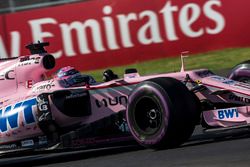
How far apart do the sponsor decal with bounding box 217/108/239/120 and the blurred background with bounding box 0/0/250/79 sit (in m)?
8.29

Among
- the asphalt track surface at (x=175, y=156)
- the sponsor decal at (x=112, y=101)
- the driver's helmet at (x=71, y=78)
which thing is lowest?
the asphalt track surface at (x=175, y=156)

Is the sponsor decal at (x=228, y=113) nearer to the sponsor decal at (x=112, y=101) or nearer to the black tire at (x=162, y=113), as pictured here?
the black tire at (x=162, y=113)

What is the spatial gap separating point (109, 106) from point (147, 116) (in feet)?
2.26

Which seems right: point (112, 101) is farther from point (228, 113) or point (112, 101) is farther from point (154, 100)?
point (228, 113)

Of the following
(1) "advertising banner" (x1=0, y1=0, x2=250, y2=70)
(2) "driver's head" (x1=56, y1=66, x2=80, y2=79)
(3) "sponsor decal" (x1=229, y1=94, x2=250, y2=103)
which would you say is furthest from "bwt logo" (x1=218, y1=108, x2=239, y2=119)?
(1) "advertising banner" (x1=0, y1=0, x2=250, y2=70)

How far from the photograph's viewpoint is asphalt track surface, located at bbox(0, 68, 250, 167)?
6516 millimetres

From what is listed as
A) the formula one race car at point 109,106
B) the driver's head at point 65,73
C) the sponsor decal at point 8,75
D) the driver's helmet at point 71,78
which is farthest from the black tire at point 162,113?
the sponsor decal at point 8,75

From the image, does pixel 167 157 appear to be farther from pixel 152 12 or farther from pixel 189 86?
pixel 152 12

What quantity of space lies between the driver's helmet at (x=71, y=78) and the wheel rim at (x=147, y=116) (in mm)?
1134

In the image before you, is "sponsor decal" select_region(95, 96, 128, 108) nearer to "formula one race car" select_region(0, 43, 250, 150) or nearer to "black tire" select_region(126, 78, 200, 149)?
"formula one race car" select_region(0, 43, 250, 150)

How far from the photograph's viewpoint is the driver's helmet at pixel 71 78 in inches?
339

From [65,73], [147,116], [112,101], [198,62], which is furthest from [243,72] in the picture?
[198,62]

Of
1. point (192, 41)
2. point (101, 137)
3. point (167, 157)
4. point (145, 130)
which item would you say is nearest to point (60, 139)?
point (101, 137)

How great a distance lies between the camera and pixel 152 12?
1659 cm
